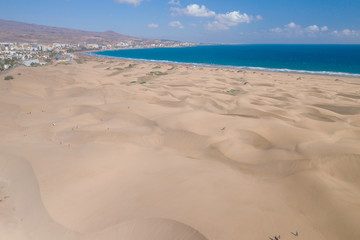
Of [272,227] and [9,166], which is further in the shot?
[9,166]

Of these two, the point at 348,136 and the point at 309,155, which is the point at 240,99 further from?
the point at 309,155

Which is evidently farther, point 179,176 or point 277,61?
point 277,61

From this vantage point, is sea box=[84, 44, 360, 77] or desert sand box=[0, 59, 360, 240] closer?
desert sand box=[0, 59, 360, 240]

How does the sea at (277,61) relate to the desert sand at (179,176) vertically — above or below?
above

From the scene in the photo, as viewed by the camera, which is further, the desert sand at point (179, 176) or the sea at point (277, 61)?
the sea at point (277, 61)

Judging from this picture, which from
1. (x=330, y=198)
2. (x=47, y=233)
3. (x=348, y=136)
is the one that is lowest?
(x=47, y=233)

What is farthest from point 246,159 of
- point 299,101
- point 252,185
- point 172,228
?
point 299,101

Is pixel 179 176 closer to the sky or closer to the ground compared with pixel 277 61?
closer to the ground

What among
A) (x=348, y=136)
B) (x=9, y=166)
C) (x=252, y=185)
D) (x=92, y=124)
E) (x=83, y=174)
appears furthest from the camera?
(x=92, y=124)
